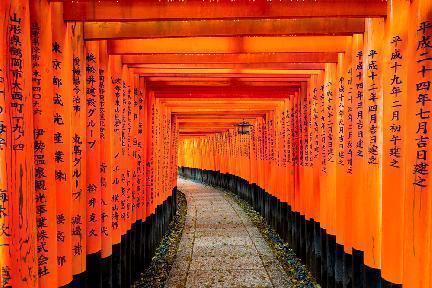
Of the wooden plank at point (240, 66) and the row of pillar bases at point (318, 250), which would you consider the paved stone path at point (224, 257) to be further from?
the wooden plank at point (240, 66)

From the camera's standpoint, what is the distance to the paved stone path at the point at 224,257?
942 centimetres

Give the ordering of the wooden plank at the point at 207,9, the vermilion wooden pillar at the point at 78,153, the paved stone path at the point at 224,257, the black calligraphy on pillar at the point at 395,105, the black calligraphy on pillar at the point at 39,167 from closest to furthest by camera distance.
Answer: the black calligraphy on pillar at the point at 39,167, the black calligraphy on pillar at the point at 395,105, the wooden plank at the point at 207,9, the vermilion wooden pillar at the point at 78,153, the paved stone path at the point at 224,257

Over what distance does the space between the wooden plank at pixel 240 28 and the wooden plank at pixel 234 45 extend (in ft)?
3.17

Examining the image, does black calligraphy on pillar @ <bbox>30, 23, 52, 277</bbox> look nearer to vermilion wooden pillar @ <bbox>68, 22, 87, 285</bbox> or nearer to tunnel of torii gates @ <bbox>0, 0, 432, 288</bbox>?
tunnel of torii gates @ <bbox>0, 0, 432, 288</bbox>

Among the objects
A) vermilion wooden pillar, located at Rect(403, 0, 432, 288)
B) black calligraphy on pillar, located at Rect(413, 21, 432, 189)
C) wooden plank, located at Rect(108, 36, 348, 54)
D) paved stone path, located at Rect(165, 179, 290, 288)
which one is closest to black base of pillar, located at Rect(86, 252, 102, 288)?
paved stone path, located at Rect(165, 179, 290, 288)

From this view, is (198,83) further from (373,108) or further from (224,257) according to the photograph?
(373,108)

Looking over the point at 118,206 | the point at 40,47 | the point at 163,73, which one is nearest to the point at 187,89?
the point at 163,73

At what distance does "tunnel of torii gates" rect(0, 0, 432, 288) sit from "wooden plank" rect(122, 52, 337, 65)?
0.08ft

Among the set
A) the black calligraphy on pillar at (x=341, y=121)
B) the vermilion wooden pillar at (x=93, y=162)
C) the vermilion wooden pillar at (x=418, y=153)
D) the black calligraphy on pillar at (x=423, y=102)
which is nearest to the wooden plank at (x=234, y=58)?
the black calligraphy on pillar at (x=341, y=121)

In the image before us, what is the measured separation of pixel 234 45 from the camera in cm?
698

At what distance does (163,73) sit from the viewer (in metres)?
9.27

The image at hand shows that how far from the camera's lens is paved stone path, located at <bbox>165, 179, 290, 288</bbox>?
942 cm

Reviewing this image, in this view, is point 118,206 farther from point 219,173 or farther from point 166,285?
point 219,173

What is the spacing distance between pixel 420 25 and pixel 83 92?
13.1 feet
